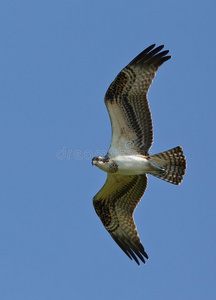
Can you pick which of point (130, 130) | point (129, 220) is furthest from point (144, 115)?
point (129, 220)

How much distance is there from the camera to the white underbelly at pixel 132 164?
13.0m

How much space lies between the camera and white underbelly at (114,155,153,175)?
12984 mm

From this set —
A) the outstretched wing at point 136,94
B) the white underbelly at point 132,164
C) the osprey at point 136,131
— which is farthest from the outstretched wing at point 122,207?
the outstretched wing at point 136,94

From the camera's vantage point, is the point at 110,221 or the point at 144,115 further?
the point at 110,221

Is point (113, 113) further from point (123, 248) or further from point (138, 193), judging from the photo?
point (123, 248)

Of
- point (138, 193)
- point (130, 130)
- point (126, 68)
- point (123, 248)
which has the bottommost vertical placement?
point (123, 248)

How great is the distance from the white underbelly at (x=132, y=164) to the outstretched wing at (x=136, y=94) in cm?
30

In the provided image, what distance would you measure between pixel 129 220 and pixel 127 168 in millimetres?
1480

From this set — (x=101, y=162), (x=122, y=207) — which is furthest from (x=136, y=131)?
(x=122, y=207)

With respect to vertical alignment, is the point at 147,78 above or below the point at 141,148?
above

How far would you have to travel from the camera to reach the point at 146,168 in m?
13.1

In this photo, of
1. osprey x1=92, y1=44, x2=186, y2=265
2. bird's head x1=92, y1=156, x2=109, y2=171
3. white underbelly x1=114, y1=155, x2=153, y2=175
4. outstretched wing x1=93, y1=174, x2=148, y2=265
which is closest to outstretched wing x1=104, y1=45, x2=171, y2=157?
osprey x1=92, y1=44, x2=186, y2=265

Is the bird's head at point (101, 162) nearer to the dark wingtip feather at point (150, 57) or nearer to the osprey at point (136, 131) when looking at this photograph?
the osprey at point (136, 131)

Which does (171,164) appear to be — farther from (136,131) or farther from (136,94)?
(136,94)
